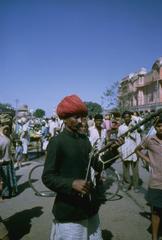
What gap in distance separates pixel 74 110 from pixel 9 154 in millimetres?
5296

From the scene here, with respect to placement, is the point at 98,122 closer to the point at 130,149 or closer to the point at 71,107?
the point at 130,149

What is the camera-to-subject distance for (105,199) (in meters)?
7.40

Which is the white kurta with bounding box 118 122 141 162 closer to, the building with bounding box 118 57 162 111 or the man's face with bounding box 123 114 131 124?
the man's face with bounding box 123 114 131 124

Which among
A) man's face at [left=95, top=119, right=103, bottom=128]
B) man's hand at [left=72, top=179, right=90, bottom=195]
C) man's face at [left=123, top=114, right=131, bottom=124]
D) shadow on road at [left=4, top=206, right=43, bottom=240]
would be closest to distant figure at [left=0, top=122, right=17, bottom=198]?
shadow on road at [left=4, top=206, right=43, bottom=240]

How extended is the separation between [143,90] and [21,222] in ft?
222

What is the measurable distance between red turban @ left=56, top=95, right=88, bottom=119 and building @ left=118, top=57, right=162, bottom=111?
5156 cm

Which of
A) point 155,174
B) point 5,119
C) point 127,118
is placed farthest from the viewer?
point 127,118

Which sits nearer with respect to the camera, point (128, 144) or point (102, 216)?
point (102, 216)

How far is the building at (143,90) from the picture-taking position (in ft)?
194

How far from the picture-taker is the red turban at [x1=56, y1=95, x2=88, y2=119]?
2770mm

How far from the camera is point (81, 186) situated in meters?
2.51

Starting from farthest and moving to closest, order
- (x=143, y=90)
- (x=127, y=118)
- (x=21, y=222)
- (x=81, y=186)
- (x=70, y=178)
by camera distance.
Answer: (x=143, y=90) → (x=127, y=118) → (x=21, y=222) → (x=70, y=178) → (x=81, y=186)

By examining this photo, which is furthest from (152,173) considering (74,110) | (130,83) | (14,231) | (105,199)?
(130,83)

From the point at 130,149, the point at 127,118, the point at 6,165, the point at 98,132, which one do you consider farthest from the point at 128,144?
the point at 6,165
